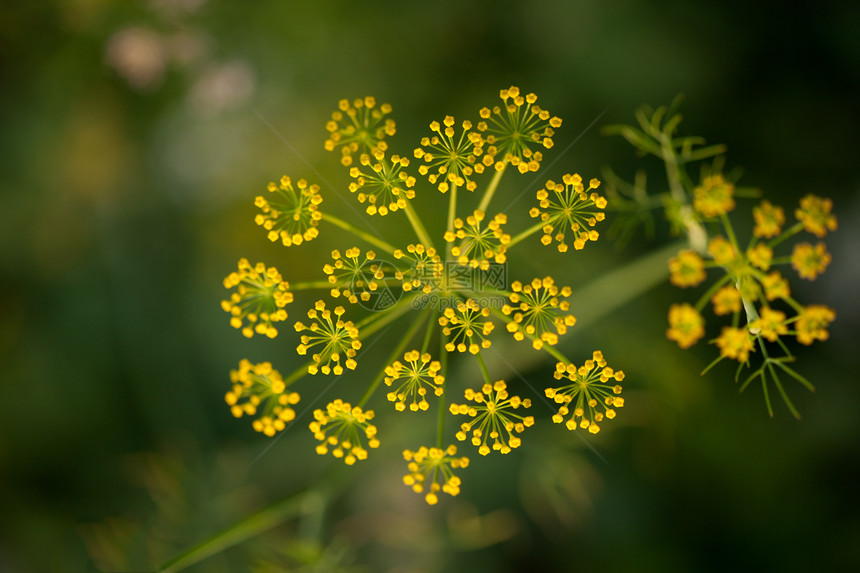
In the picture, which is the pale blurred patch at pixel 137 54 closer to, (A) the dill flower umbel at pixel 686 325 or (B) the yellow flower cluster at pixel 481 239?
(B) the yellow flower cluster at pixel 481 239

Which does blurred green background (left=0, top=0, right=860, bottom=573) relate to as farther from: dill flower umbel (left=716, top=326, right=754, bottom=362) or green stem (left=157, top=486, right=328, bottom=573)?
dill flower umbel (left=716, top=326, right=754, bottom=362)

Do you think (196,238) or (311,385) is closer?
(311,385)

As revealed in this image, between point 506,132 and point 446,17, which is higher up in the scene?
point 446,17

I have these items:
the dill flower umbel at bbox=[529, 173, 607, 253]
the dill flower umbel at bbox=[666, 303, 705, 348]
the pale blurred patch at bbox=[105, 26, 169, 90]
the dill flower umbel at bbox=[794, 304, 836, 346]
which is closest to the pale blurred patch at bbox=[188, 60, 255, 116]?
the pale blurred patch at bbox=[105, 26, 169, 90]

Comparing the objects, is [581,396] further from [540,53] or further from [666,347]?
[540,53]

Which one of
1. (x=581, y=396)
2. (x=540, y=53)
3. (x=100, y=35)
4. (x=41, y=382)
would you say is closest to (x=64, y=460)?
(x=41, y=382)

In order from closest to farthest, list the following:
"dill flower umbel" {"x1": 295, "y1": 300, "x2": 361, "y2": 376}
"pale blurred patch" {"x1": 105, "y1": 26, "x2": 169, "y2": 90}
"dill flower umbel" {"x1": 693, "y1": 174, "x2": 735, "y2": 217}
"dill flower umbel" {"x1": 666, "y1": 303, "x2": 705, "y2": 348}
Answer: "dill flower umbel" {"x1": 666, "y1": 303, "x2": 705, "y2": 348}, "dill flower umbel" {"x1": 693, "y1": 174, "x2": 735, "y2": 217}, "dill flower umbel" {"x1": 295, "y1": 300, "x2": 361, "y2": 376}, "pale blurred patch" {"x1": 105, "y1": 26, "x2": 169, "y2": 90}

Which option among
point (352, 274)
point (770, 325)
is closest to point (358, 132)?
point (352, 274)

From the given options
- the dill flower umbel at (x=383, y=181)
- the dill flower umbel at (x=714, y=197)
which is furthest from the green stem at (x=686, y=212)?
the dill flower umbel at (x=383, y=181)
